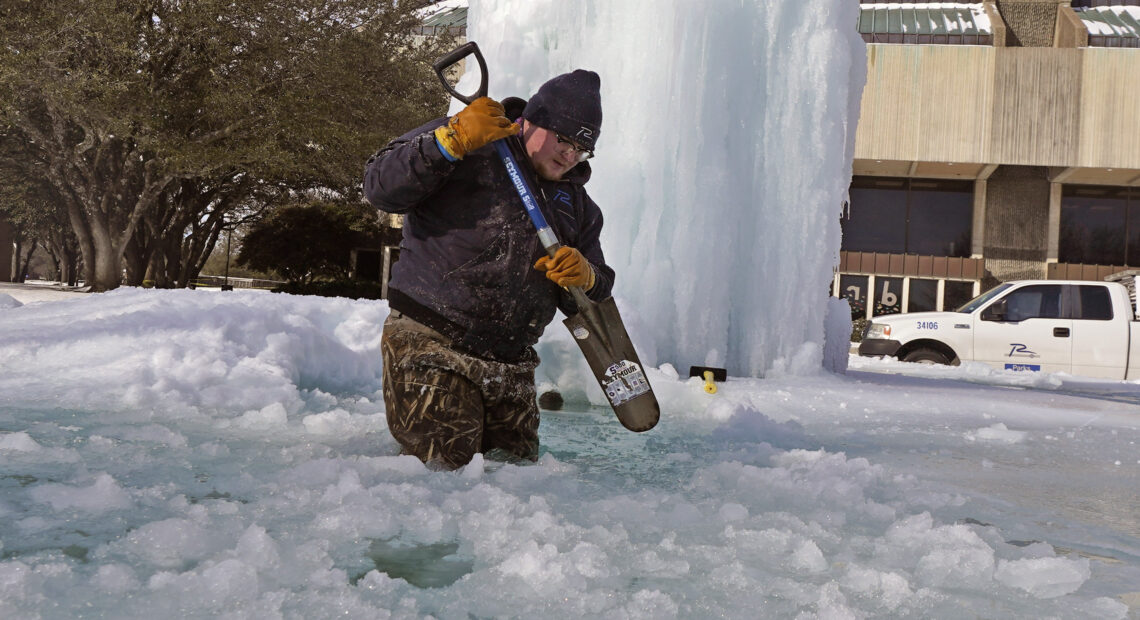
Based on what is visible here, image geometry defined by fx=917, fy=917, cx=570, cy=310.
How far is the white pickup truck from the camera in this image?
12.0 meters

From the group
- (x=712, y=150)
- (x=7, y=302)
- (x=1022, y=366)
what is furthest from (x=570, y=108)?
(x=1022, y=366)

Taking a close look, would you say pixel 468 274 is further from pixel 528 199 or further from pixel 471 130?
pixel 471 130

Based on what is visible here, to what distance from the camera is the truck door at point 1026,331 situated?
12.1m

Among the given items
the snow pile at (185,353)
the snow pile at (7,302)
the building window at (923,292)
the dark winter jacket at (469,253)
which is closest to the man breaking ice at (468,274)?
the dark winter jacket at (469,253)

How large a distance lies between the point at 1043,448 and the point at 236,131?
16.7 meters

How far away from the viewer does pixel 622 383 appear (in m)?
3.56

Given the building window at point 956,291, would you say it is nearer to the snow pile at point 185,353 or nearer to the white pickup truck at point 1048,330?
the white pickup truck at point 1048,330

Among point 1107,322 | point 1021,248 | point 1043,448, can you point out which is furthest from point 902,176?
point 1043,448

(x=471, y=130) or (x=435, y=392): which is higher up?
(x=471, y=130)

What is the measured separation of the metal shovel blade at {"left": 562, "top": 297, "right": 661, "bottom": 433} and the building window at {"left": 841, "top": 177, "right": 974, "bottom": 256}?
3044cm

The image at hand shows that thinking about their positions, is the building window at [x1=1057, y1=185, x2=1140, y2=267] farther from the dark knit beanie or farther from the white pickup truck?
the dark knit beanie

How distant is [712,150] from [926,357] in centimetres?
593

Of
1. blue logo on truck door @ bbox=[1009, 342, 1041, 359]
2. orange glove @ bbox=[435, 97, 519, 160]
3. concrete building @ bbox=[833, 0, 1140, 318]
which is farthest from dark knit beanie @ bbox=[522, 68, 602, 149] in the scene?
concrete building @ bbox=[833, 0, 1140, 318]

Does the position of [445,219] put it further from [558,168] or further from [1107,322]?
[1107,322]
